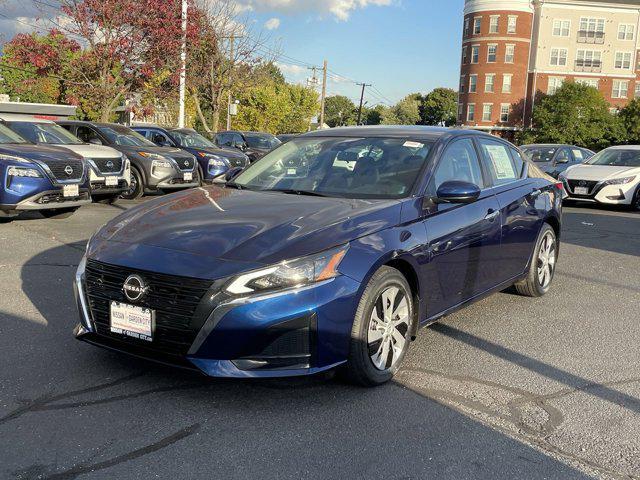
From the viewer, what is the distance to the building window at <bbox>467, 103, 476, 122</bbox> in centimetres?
6688

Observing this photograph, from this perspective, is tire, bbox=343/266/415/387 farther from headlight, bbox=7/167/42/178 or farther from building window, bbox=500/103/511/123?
building window, bbox=500/103/511/123

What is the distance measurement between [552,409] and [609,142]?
60804 millimetres

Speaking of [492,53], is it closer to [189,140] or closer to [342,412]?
[189,140]

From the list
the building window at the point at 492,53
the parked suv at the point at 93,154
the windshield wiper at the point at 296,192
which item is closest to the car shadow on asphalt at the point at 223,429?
the windshield wiper at the point at 296,192

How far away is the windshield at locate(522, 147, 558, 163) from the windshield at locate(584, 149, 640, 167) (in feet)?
5.48

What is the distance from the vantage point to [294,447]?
3053 mm

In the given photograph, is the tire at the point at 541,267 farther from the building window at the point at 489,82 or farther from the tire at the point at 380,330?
the building window at the point at 489,82

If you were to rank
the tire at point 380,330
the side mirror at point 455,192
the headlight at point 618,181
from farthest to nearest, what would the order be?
1. the headlight at point 618,181
2. the side mirror at point 455,192
3. the tire at point 380,330

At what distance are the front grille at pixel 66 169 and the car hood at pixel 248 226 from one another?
5.61 metres

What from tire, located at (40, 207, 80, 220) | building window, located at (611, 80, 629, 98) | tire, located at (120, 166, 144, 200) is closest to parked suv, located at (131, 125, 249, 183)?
tire, located at (120, 166, 144, 200)

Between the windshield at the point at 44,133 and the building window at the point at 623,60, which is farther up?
the building window at the point at 623,60

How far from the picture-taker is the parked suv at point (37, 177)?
8.84 m

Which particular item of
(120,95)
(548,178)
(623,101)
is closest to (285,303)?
(548,178)

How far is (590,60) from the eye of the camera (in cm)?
6419
